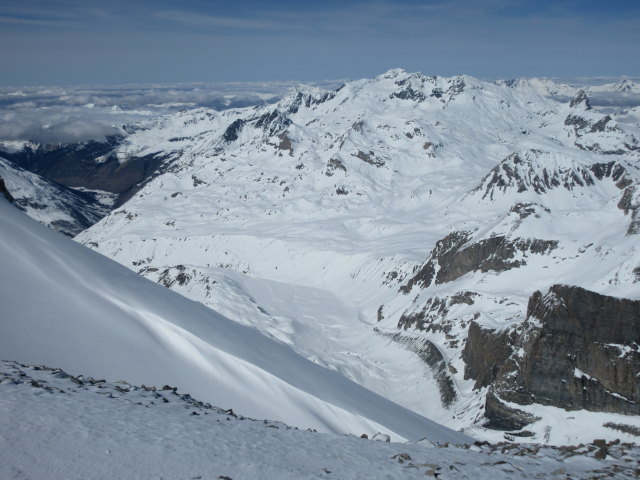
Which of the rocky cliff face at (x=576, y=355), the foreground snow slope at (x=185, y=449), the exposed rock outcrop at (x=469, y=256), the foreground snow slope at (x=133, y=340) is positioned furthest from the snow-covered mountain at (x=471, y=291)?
the foreground snow slope at (x=185, y=449)

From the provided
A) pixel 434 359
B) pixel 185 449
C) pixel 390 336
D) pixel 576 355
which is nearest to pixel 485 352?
pixel 434 359

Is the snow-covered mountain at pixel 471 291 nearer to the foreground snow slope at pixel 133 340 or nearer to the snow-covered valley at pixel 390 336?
the snow-covered valley at pixel 390 336

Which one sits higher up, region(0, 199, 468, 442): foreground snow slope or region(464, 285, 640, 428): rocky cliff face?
region(464, 285, 640, 428): rocky cliff face

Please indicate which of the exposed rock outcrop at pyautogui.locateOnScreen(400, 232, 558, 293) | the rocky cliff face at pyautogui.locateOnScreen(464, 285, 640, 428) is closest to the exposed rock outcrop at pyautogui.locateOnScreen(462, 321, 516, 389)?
the rocky cliff face at pyautogui.locateOnScreen(464, 285, 640, 428)

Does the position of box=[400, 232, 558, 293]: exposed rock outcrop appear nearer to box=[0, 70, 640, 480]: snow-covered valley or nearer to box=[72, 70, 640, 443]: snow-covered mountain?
box=[72, 70, 640, 443]: snow-covered mountain

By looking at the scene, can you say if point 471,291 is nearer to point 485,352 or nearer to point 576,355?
point 485,352

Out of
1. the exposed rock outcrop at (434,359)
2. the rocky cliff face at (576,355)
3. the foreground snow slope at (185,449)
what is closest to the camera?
the foreground snow slope at (185,449)
